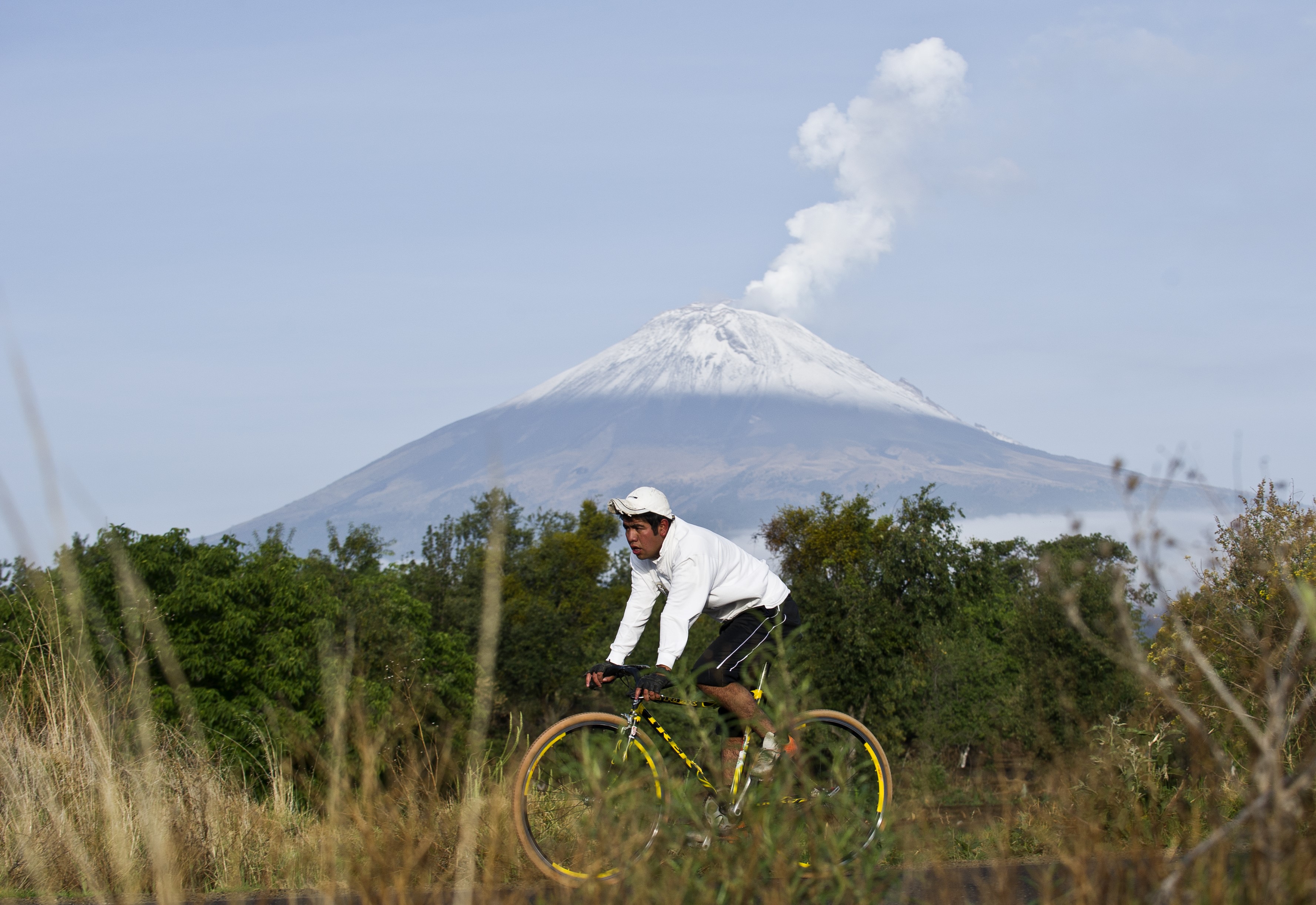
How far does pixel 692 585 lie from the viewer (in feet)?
16.3

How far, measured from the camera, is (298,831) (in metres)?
5.50

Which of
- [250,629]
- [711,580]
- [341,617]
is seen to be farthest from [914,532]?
[711,580]

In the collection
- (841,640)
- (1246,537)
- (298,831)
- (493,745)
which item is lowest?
(841,640)

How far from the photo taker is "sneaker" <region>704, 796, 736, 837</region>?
11.4ft

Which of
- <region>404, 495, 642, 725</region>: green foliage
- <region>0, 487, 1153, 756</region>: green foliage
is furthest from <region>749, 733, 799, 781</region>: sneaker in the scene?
<region>404, 495, 642, 725</region>: green foliage

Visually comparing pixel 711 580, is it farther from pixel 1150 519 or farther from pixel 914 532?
pixel 914 532

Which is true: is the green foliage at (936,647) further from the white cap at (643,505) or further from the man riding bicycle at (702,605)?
the white cap at (643,505)

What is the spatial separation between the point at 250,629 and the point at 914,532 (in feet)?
86.9

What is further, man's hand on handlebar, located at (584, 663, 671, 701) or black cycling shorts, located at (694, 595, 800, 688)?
black cycling shorts, located at (694, 595, 800, 688)

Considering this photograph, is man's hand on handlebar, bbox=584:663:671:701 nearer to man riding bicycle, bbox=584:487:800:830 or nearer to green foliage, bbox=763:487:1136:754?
man riding bicycle, bbox=584:487:800:830

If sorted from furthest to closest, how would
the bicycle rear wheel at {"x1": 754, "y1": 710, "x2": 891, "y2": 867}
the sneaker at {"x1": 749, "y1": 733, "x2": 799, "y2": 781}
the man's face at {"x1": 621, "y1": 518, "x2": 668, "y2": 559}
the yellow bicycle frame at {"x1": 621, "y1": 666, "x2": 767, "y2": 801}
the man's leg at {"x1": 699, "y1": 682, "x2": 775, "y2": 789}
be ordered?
1. the man's face at {"x1": 621, "y1": 518, "x2": 668, "y2": 559}
2. the man's leg at {"x1": 699, "y1": 682, "x2": 775, "y2": 789}
3. the yellow bicycle frame at {"x1": 621, "y1": 666, "x2": 767, "y2": 801}
4. the sneaker at {"x1": 749, "y1": 733, "x2": 799, "y2": 781}
5. the bicycle rear wheel at {"x1": 754, "y1": 710, "x2": 891, "y2": 867}

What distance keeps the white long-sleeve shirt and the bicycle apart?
0.80ft

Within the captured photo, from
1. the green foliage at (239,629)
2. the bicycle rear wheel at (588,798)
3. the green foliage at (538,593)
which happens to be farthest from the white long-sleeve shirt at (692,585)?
the green foliage at (538,593)

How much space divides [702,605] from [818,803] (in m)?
1.56
